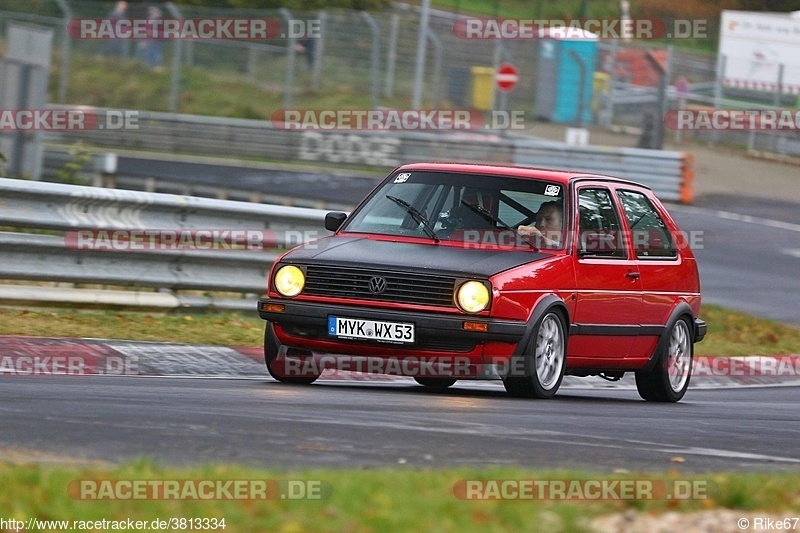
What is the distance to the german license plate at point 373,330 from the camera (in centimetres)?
905

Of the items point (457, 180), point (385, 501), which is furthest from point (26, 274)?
point (385, 501)

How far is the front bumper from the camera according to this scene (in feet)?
29.5

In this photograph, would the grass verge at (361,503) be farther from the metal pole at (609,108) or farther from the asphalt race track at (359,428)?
the metal pole at (609,108)

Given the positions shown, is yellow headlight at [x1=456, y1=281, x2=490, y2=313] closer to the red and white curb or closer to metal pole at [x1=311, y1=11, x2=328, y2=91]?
the red and white curb

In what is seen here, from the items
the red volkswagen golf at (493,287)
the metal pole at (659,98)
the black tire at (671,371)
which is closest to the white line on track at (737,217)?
the metal pole at (659,98)

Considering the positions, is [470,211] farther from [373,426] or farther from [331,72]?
[331,72]

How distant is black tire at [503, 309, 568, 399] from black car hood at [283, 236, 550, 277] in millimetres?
443

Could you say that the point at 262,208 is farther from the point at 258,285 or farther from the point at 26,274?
the point at 26,274

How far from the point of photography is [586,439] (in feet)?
24.4

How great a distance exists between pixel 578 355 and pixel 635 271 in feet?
3.08

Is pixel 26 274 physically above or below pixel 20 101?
below

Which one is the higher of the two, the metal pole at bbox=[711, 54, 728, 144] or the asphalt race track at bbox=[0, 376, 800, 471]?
the metal pole at bbox=[711, 54, 728, 144]

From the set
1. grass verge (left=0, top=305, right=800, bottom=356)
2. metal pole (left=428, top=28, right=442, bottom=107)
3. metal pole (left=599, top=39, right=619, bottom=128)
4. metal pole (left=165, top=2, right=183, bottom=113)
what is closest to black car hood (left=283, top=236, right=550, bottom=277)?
grass verge (left=0, top=305, right=800, bottom=356)

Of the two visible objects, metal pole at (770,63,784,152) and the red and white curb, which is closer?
the red and white curb
